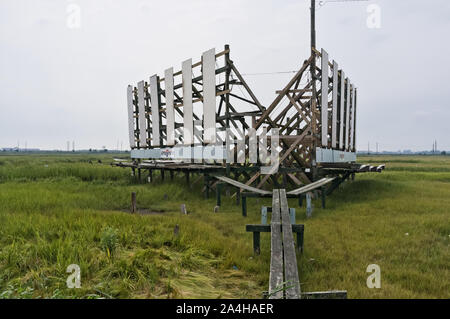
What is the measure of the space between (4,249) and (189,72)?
1129 cm

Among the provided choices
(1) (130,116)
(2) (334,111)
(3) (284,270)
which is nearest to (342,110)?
(2) (334,111)

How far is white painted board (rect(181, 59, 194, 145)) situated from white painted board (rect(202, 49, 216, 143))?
1.22m

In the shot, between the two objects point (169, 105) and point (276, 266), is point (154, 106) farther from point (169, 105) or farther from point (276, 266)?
point (276, 266)

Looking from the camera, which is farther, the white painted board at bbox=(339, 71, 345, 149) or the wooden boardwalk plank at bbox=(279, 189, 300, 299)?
the white painted board at bbox=(339, 71, 345, 149)

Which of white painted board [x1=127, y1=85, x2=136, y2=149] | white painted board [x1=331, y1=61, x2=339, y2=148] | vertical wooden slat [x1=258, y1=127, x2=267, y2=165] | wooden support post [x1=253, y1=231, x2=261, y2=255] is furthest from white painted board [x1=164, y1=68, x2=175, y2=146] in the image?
wooden support post [x1=253, y1=231, x2=261, y2=255]

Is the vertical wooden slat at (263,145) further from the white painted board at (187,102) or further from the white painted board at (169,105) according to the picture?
the white painted board at (169,105)

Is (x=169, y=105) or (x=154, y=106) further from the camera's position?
(x=154, y=106)

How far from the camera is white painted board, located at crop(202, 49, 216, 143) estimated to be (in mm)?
12938

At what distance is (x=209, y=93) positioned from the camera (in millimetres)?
13156

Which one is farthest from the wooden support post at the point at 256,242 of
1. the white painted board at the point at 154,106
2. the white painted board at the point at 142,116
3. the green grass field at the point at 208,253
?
the white painted board at the point at 142,116

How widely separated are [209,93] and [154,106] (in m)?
5.85

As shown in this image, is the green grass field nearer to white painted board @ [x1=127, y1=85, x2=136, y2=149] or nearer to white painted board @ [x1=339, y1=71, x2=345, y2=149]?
white painted board @ [x1=339, y1=71, x2=345, y2=149]

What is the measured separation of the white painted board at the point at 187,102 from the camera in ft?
46.9
